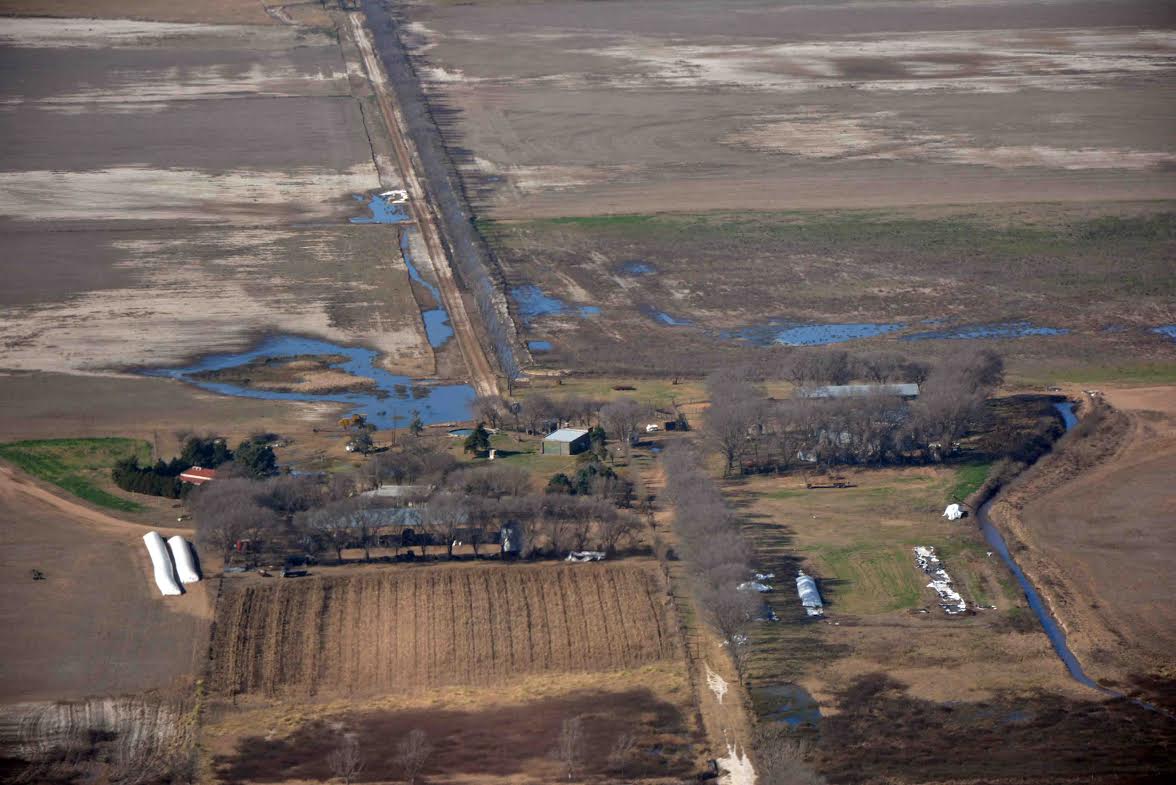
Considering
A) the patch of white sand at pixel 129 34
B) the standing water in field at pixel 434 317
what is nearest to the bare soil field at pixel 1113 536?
the standing water in field at pixel 434 317

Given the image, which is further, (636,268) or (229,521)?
(636,268)

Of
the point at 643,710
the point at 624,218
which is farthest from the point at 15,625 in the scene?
the point at 624,218

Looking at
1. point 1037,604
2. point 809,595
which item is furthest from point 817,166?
point 809,595

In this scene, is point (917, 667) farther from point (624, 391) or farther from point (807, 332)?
point (807, 332)

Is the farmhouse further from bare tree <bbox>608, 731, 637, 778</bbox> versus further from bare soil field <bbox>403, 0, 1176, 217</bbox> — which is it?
bare soil field <bbox>403, 0, 1176, 217</bbox>

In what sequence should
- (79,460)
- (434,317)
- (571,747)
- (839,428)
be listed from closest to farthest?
1. (571,747)
2. (839,428)
3. (79,460)
4. (434,317)

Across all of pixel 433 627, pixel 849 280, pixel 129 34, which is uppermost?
pixel 433 627

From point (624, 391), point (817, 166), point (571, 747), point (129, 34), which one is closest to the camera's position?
point (571, 747)
